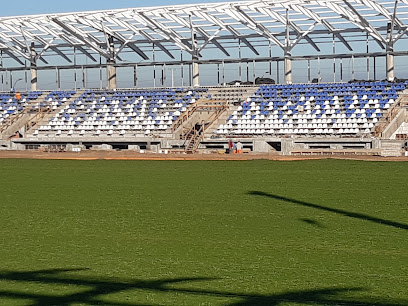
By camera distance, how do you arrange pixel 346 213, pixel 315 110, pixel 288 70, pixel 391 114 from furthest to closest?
pixel 288 70 < pixel 315 110 < pixel 391 114 < pixel 346 213

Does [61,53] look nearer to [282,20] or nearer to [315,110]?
[282,20]

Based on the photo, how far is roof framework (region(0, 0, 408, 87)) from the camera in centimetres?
4432

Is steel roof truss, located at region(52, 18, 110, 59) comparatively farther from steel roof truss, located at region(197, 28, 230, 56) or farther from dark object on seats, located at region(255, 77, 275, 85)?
dark object on seats, located at region(255, 77, 275, 85)

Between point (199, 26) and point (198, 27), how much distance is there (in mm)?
692

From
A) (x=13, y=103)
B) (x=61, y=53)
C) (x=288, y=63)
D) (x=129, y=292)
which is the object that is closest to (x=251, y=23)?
(x=288, y=63)

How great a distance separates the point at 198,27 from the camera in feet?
162

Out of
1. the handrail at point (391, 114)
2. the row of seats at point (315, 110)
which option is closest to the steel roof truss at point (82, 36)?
the row of seats at point (315, 110)

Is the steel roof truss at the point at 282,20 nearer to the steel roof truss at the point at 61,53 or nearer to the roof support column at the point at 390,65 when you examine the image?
the roof support column at the point at 390,65

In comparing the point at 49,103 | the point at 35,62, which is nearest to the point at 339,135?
the point at 49,103

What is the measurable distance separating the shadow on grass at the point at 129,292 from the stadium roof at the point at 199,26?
3509 centimetres

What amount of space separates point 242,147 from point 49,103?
678 inches

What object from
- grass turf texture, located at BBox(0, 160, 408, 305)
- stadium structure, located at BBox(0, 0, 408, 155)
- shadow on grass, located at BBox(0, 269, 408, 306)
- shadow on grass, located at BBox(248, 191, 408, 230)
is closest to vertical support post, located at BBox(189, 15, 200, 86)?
stadium structure, located at BBox(0, 0, 408, 155)

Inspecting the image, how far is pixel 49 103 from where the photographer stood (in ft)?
175

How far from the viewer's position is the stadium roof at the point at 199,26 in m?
44.3
